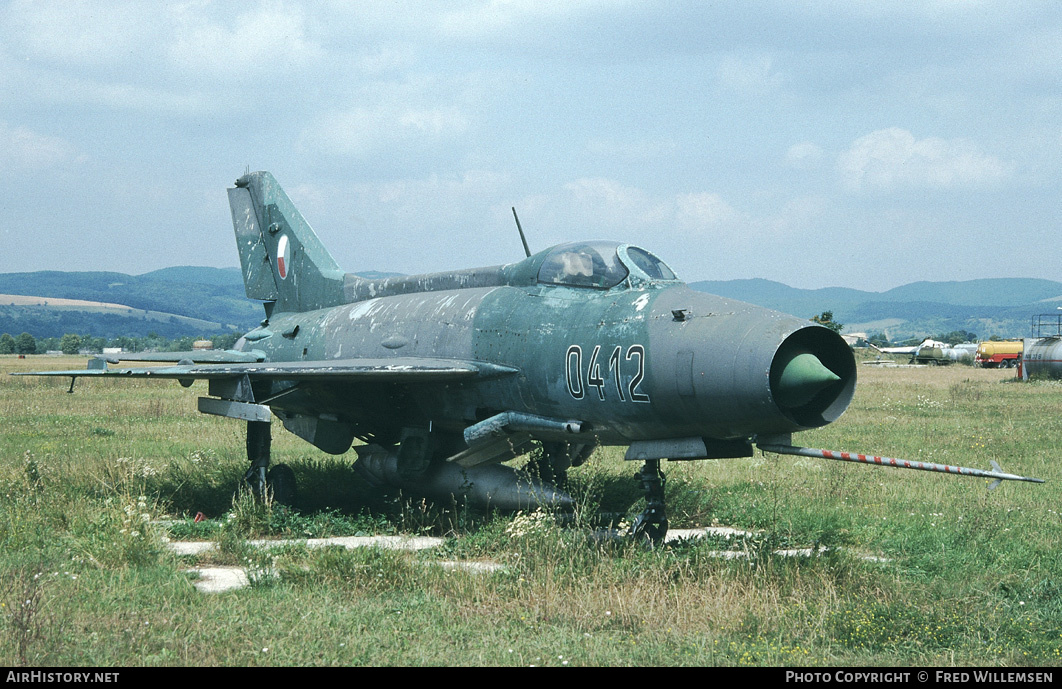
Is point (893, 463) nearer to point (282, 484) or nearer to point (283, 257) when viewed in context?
point (282, 484)

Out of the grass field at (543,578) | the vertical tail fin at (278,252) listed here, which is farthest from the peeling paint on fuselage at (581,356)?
the vertical tail fin at (278,252)

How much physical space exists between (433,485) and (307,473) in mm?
3809

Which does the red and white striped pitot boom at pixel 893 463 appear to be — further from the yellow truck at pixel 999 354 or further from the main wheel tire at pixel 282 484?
the yellow truck at pixel 999 354

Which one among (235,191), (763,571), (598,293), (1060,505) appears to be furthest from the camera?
(235,191)

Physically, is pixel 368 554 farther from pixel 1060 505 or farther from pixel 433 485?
pixel 1060 505

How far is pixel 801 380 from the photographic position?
25.3 ft

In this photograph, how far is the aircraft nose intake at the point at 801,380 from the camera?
7.73 metres

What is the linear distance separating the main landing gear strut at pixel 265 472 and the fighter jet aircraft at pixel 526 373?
3 centimetres

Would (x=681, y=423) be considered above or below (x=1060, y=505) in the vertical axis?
above

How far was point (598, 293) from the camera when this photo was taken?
9.74m

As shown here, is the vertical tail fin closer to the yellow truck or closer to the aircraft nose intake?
the aircraft nose intake

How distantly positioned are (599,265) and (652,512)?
2654mm

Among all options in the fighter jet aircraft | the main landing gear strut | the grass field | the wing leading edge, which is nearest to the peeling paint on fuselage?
the fighter jet aircraft
